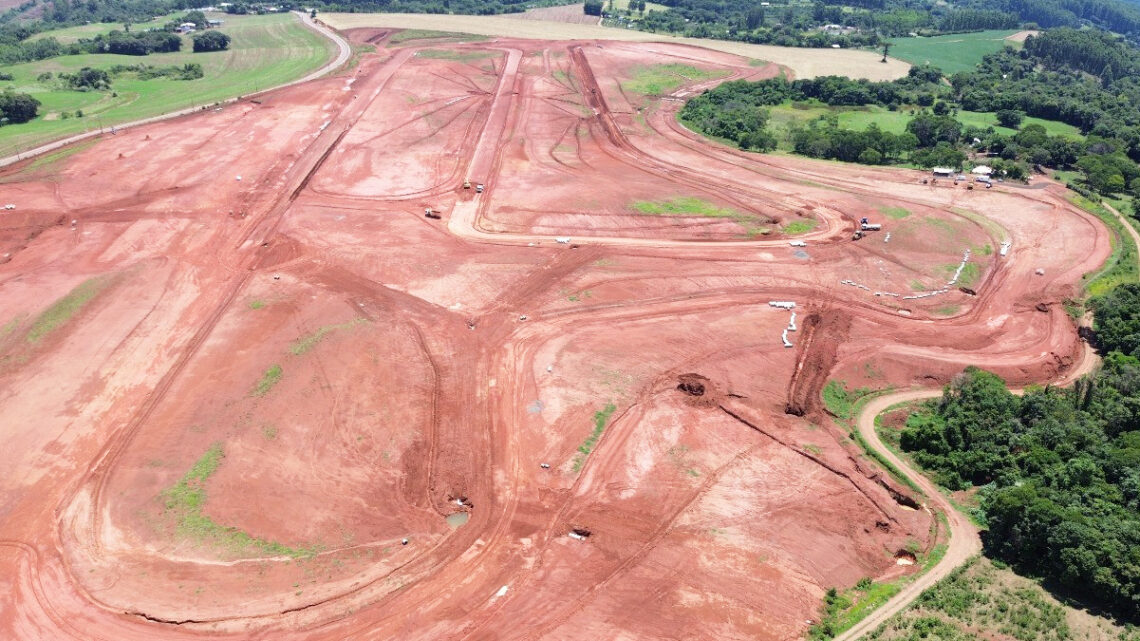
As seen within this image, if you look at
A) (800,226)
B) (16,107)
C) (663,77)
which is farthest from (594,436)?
(16,107)

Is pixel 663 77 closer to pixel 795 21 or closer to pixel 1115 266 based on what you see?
pixel 1115 266

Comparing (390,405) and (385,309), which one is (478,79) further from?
(390,405)

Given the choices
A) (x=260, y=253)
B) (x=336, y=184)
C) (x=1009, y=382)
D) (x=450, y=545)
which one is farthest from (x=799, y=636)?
(x=336, y=184)

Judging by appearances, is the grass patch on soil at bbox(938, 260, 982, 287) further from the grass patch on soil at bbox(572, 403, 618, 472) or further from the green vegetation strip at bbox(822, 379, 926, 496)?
the grass patch on soil at bbox(572, 403, 618, 472)

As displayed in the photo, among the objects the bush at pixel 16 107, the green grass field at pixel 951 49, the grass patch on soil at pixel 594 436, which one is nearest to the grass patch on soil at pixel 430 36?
the bush at pixel 16 107

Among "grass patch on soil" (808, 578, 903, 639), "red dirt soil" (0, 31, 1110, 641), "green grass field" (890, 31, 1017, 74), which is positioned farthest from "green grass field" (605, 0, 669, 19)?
"grass patch on soil" (808, 578, 903, 639)

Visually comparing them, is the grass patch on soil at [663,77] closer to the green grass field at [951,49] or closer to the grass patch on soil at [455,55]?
the grass patch on soil at [455,55]
